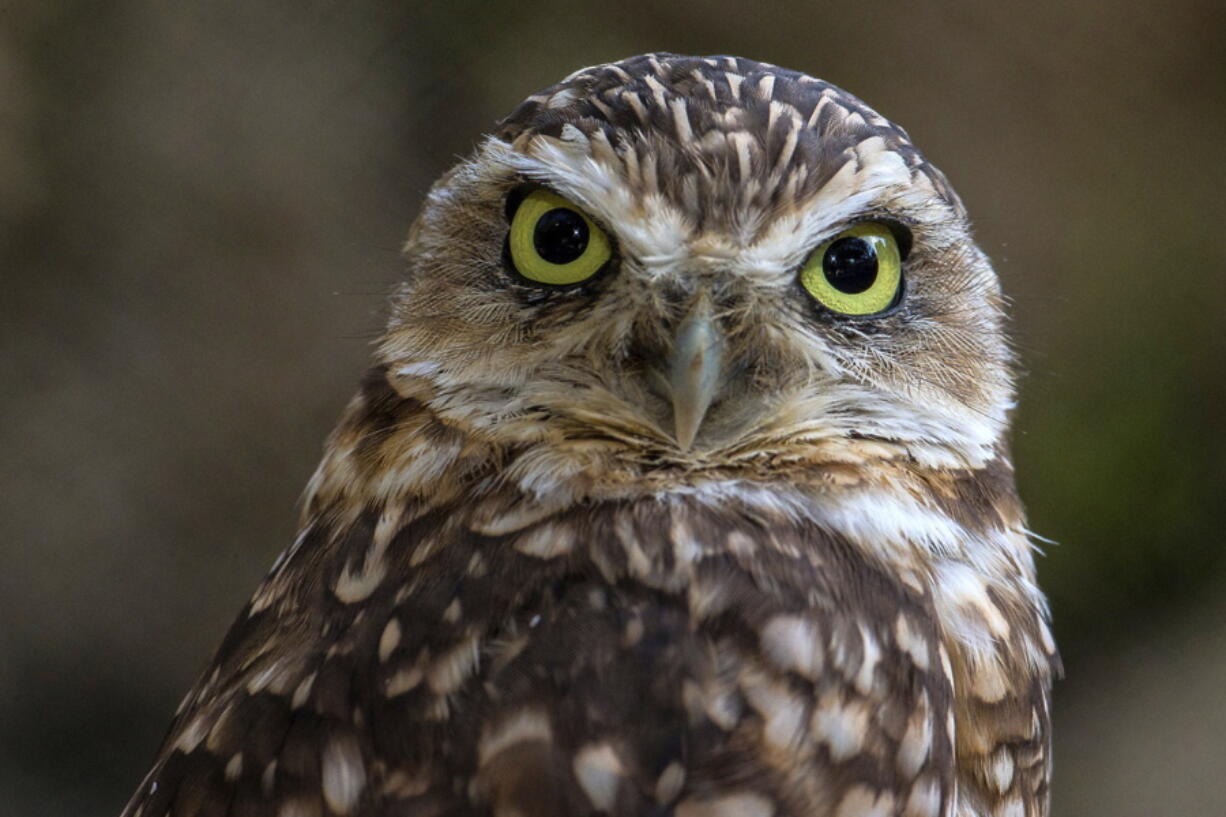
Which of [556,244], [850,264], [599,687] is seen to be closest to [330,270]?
[556,244]

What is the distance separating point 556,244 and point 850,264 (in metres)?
0.37

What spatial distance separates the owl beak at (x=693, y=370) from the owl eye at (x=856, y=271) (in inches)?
6.8

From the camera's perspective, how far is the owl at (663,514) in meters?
1.24

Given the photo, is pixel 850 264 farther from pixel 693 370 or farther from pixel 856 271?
pixel 693 370

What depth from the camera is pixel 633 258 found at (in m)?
1.42

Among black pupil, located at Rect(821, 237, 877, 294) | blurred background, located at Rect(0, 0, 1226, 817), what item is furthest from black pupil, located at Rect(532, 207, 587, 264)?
blurred background, located at Rect(0, 0, 1226, 817)

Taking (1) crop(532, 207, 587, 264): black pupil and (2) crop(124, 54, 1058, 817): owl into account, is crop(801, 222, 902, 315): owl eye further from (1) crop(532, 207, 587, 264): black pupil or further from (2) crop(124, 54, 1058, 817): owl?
(1) crop(532, 207, 587, 264): black pupil

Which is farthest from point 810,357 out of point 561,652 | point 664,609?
point 561,652

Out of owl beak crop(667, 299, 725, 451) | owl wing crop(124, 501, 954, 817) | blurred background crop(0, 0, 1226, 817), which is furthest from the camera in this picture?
blurred background crop(0, 0, 1226, 817)

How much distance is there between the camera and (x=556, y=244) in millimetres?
1479

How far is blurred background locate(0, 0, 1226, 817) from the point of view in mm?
3287

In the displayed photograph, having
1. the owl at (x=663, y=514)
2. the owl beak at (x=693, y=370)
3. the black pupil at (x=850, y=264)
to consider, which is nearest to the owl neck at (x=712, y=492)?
the owl at (x=663, y=514)

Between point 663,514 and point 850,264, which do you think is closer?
point 663,514

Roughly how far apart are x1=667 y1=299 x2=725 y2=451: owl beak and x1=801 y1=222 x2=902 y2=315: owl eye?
6.8 inches
